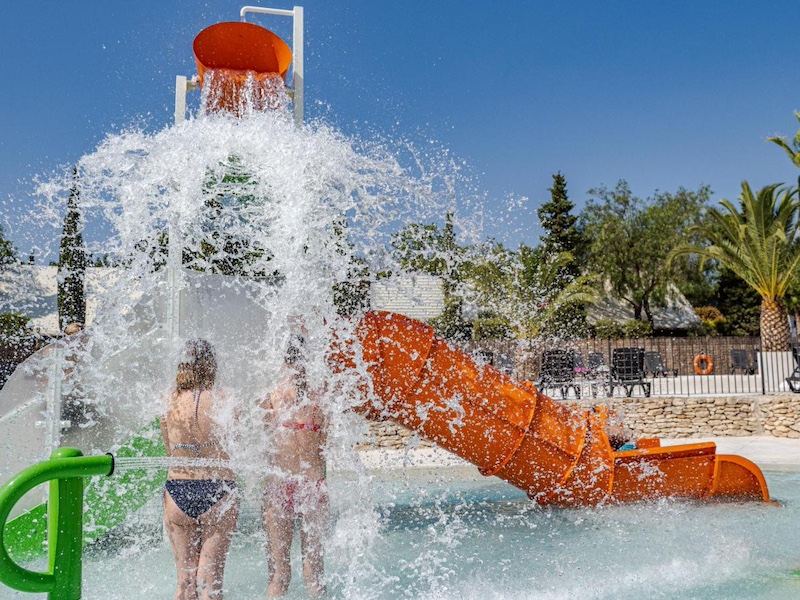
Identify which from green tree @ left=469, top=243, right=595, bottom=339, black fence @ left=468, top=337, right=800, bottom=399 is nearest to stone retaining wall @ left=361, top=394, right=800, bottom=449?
black fence @ left=468, top=337, right=800, bottom=399

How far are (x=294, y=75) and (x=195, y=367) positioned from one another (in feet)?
14.7

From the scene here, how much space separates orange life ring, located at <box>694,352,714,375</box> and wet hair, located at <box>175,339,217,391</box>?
23.7 meters

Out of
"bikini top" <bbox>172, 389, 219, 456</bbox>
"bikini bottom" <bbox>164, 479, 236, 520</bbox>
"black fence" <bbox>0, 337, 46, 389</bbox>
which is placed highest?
"black fence" <bbox>0, 337, 46, 389</bbox>

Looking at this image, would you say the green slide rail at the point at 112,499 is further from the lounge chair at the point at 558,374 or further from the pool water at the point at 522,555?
the lounge chair at the point at 558,374

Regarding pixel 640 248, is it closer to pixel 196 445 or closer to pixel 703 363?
pixel 703 363

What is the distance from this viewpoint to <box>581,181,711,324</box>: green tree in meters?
43.1

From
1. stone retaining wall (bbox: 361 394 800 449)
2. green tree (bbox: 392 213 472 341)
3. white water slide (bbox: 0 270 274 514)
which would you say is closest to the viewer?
white water slide (bbox: 0 270 274 514)

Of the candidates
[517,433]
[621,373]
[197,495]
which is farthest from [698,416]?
[197,495]

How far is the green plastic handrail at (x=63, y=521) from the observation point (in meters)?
2.41

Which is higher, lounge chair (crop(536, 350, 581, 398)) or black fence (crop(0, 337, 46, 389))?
black fence (crop(0, 337, 46, 389))

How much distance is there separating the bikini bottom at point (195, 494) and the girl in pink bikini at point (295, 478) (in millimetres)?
693

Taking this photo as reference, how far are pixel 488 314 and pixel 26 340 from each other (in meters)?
18.8

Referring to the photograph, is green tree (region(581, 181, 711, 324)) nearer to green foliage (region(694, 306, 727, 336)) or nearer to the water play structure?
green foliage (region(694, 306, 727, 336))

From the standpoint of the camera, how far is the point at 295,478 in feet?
16.1
